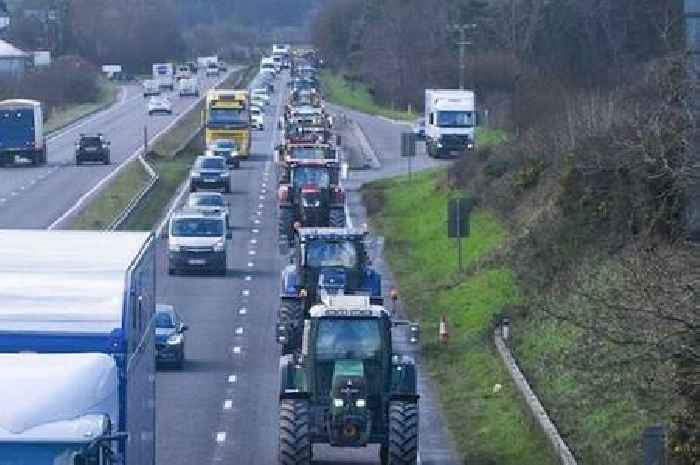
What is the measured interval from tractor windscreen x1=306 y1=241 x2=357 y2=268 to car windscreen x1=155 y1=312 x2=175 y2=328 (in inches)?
122

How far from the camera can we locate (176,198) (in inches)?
2544

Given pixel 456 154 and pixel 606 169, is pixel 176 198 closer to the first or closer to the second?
pixel 456 154

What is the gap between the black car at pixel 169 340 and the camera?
32.9 metres

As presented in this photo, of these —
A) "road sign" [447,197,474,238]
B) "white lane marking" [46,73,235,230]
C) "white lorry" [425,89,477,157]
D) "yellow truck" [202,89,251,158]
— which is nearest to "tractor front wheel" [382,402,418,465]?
"road sign" [447,197,474,238]

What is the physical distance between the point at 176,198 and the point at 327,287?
30876mm

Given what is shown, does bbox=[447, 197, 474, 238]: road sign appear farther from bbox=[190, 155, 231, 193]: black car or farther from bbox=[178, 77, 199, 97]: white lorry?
bbox=[178, 77, 199, 97]: white lorry

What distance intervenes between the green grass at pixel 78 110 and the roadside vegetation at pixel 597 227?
30953 mm

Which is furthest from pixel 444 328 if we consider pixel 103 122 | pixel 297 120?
pixel 103 122

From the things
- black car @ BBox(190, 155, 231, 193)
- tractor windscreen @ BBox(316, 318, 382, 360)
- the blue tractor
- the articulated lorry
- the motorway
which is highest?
the articulated lorry

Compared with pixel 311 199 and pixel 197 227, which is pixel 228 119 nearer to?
pixel 311 199

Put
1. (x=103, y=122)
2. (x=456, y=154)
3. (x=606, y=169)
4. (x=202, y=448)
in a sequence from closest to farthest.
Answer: (x=202, y=448) → (x=606, y=169) → (x=456, y=154) → (x=103, y=122)

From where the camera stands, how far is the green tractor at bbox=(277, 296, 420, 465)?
22875mm

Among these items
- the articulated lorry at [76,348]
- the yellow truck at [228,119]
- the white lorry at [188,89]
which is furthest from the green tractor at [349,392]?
the white lorry at [188,89]

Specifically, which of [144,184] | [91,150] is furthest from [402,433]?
[91,150]
